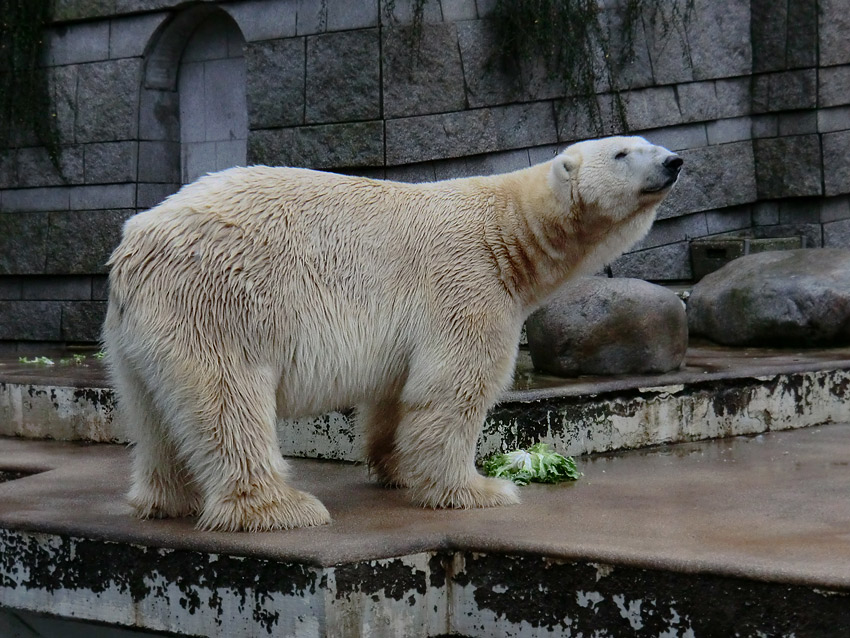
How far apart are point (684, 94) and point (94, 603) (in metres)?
6.10

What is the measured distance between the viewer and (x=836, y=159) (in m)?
8.34

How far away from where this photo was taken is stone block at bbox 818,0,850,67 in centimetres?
821

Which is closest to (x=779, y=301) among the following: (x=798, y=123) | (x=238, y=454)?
(x=798, y=123)

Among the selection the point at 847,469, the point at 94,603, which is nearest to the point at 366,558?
the point at 94,603

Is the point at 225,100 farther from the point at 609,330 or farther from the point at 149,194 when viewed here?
the point at 609,330

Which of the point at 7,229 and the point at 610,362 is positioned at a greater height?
the point at 7,229

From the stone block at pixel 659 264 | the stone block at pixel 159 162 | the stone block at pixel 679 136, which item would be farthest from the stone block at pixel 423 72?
the stone block at pixel 159 162

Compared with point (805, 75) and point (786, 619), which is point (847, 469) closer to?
point (786, 619)

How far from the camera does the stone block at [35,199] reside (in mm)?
8430

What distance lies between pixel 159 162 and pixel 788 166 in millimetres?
4883

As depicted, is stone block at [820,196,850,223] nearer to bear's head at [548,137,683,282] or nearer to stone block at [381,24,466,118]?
stone block at [381,24,466,118]

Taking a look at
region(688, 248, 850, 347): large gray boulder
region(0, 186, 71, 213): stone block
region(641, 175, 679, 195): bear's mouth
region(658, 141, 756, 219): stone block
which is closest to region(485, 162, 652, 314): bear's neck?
region(641, 175, 679, 195): bear's mouth

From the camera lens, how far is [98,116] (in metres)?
8.23

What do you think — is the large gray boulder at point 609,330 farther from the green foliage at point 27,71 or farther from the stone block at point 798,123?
the green foliage at point 27,71
